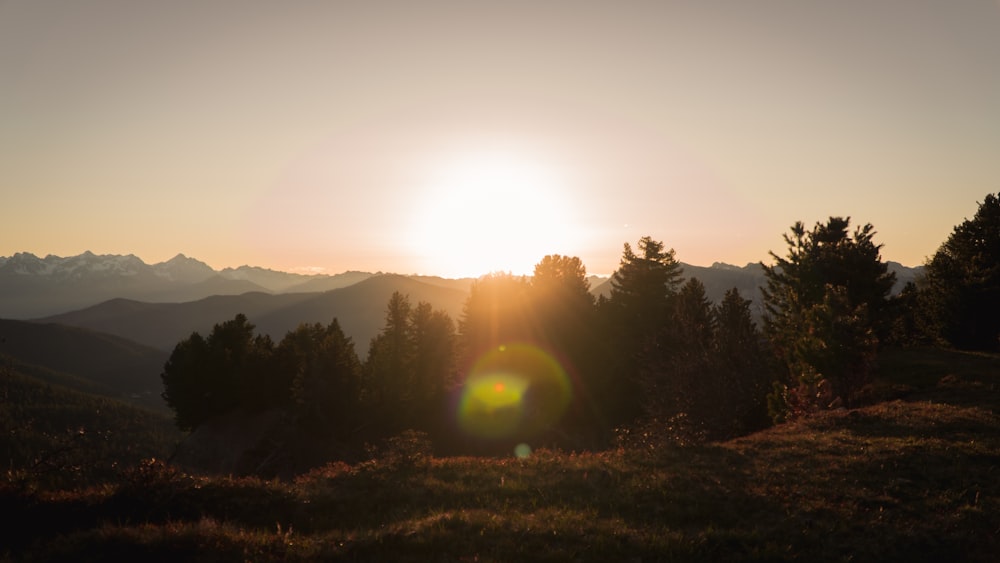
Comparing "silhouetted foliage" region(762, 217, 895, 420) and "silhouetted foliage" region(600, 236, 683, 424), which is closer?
"silhouetted foliage" region(762, 217, 895, 420)

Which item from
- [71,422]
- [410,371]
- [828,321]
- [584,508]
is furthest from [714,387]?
[71,422]

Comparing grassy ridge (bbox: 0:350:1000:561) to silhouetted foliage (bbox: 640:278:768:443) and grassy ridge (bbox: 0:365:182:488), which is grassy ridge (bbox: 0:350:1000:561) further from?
grassy ridge (bbox: 0:365:182:488)

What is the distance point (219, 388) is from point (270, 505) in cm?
6246

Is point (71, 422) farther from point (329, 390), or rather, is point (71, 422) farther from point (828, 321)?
point (828, 321)

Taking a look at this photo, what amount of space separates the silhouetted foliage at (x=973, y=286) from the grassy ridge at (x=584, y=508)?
116 feet

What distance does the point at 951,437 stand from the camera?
751 inches

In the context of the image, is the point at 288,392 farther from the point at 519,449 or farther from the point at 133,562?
the point at 133,562

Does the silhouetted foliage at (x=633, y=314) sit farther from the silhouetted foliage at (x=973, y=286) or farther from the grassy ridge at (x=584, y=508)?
the grassy ridge at (x=584, y=508)

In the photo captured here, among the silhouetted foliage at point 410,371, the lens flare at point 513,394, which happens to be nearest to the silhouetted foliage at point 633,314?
the lens flare at point 513,394

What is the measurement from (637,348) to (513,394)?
54.9 ft

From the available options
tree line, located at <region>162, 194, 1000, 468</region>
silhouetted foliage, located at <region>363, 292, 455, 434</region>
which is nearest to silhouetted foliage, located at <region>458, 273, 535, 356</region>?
tree line, located at <region>162, 194, 1000, 468</region>

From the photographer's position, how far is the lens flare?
56625mm

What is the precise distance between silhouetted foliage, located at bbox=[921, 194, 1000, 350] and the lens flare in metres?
38.9

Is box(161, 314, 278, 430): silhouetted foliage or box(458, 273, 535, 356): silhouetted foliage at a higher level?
box(458, 273, 535, 356): silhouetted foliage
